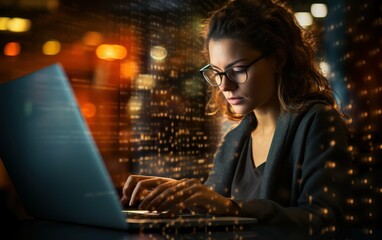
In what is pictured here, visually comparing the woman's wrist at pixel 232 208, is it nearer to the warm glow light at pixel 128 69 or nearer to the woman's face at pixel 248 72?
the woman's face at pixel 248 72

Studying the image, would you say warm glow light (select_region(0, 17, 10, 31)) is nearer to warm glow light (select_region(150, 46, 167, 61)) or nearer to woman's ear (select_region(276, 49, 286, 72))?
warm glow light (select_region(150, 46, 167, 61))

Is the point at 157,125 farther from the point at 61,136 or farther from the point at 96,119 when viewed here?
the point at 61,136

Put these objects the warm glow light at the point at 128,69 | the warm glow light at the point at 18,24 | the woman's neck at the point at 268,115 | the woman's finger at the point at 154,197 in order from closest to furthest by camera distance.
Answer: the woman's finger at the point at 154,197 < the woman's neck at the point at 268,115 < the warm glow light at the point at 18,24 < the warm glow light at the point at 128,69

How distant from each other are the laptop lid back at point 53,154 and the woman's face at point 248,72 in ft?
1.49

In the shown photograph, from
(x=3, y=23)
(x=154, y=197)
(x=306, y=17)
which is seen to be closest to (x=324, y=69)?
(x=306, y=17)

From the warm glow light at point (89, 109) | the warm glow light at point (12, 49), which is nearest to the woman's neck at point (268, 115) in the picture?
the warm glow light at point (12, 49)

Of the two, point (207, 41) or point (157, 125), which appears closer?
point (207, 41)

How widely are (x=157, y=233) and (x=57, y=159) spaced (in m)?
0.15

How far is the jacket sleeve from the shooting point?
28.1 inches

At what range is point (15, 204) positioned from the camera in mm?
921

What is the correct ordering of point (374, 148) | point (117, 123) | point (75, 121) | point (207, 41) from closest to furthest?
point (75, 121), point (207, 41), point (374, 148), point (117, 123)

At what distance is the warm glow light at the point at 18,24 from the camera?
160 centimetres

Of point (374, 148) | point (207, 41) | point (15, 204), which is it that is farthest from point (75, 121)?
point (374, 148)

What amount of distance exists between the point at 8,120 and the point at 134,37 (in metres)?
1.61
